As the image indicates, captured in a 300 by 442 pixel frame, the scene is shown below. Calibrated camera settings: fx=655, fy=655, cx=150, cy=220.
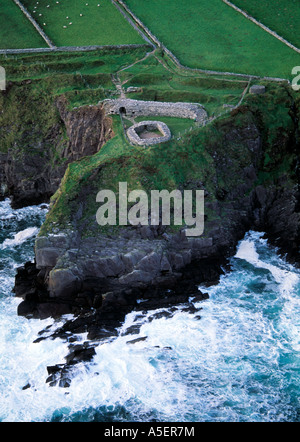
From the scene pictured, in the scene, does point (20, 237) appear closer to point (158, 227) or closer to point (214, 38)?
point (158, 227)

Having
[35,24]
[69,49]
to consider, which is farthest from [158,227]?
[35,24]

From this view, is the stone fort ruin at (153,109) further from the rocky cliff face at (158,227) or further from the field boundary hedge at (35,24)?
the field boundary hedge at (35,24)

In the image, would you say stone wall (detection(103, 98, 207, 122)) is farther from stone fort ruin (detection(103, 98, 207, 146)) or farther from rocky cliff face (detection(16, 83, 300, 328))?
rocky cliff face (detection(16, 83, 300, 328))

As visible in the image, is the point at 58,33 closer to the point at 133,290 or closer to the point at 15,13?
the point at 15,13

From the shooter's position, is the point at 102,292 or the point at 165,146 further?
the point at 165,146

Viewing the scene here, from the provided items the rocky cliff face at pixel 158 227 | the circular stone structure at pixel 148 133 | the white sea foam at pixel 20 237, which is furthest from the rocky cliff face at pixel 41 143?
the white sea foam at pixel 20 237

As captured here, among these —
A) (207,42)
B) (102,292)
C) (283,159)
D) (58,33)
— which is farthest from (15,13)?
(102,292)
